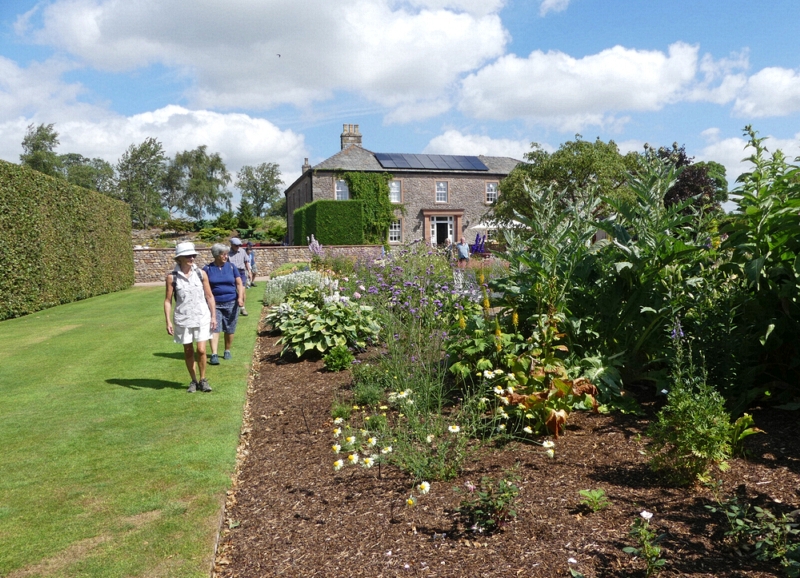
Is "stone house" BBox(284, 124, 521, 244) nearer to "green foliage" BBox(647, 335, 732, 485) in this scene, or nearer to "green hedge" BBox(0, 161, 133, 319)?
"green hedge" BBox(0, 161, 133, 319)

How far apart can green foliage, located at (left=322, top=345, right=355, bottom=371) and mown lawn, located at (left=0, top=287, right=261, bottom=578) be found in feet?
3.18

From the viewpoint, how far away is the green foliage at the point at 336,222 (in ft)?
115

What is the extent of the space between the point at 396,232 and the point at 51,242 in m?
25.5

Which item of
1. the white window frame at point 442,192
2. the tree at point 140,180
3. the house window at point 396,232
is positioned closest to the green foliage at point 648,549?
the house window at point 396,232

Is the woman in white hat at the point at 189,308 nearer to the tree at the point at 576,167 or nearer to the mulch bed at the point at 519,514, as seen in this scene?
the mulch bed at the point at 519,514

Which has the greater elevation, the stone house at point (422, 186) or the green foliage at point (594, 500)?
the stone house at point (422, 186)

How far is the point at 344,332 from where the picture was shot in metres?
7.52

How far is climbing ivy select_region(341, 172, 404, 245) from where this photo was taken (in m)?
37.5

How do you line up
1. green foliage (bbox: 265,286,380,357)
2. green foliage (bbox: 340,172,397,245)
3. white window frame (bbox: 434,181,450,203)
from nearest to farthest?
green foliage (bbox: 265,286,380,357), green foliage (bbox: 340,172,397,245), white window frame (bbox: 434,181,450,203)

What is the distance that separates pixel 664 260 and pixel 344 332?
169 inches

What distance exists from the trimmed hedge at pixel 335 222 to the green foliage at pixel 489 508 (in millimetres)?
32387

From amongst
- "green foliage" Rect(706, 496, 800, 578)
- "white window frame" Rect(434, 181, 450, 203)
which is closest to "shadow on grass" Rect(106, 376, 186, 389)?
"green foliage" Rect(706, 496, 800, 578)

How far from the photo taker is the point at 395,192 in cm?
3891

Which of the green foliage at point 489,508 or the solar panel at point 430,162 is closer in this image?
the green foliage at point 489,508
